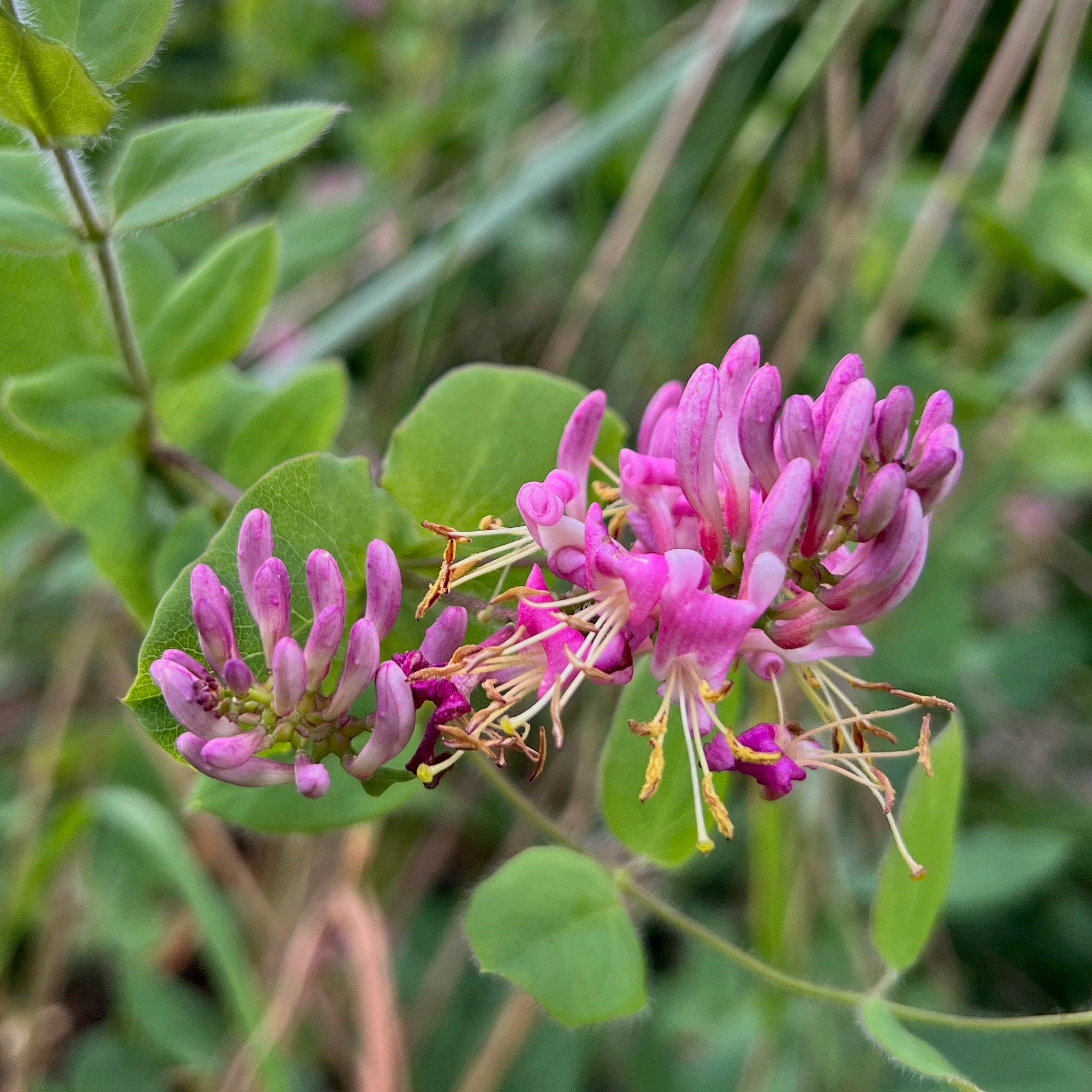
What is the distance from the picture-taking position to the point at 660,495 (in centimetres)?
68

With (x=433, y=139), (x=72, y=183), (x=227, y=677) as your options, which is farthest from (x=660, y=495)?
(x=433, y=139)

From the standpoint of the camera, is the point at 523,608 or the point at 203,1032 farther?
the point at 203,1032

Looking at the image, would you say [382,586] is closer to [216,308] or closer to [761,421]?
[761,421]

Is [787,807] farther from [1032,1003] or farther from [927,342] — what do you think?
[927,342]

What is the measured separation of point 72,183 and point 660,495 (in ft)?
1.47

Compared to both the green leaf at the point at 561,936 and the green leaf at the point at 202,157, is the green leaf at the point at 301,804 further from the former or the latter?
the green leaf at the point at 202,157

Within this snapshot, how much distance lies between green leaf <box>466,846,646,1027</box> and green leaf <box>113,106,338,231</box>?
20.2 inches

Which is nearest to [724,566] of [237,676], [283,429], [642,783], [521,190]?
[642,783]

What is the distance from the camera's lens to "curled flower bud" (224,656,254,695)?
1.93 ft

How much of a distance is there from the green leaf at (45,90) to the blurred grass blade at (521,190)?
878mm

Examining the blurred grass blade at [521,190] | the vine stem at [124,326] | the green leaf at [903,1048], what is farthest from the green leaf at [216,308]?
the green leaf at [903,1048]

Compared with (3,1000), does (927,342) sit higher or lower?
higher

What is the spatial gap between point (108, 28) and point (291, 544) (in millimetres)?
353

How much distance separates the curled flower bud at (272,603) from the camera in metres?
0.60
